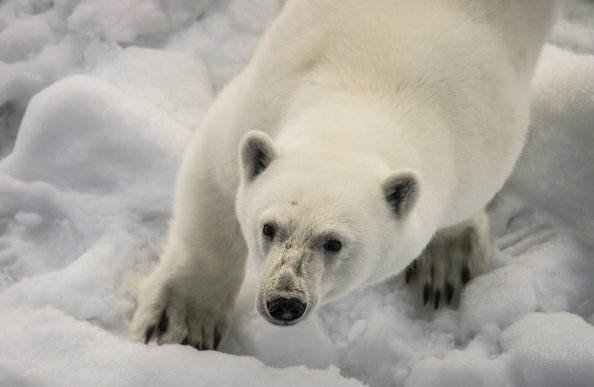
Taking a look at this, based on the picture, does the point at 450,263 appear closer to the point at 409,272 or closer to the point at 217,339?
the point at 409,272

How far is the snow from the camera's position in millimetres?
2791

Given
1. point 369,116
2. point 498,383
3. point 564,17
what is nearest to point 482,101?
point 369,116

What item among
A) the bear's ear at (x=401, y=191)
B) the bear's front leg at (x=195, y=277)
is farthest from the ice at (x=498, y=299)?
the bear's ear at (x=401, y=191)

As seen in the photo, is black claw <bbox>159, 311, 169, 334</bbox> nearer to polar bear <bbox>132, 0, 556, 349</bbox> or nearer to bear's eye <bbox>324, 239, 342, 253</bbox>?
polar bear <bbox>132, 0, 556, 349</bbox>

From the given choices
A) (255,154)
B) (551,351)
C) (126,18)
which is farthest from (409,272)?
(126,18)

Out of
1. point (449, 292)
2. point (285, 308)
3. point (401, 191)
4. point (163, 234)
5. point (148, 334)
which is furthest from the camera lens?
point (163, 234)

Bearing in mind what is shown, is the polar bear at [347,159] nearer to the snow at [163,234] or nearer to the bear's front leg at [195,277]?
the bear's front leg at [195,277]

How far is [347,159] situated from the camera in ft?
7.42

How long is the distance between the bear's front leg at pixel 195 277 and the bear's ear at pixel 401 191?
0.81 m

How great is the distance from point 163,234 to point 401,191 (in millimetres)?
1398

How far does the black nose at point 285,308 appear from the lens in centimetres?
212

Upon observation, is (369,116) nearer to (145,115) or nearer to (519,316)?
(519,316)

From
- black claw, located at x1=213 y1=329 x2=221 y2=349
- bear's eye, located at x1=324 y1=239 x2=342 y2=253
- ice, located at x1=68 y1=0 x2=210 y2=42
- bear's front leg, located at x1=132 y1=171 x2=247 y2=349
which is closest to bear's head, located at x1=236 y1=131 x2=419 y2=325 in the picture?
bear's eye, located at x1=324 y1=239 x2=342 y2=253

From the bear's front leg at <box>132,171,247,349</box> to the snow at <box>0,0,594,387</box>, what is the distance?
85mm
